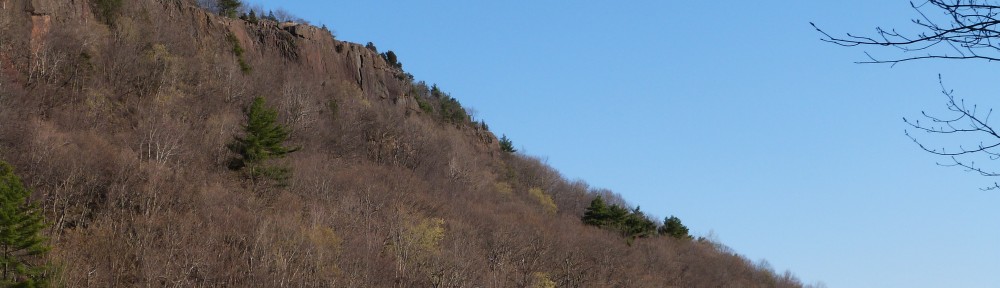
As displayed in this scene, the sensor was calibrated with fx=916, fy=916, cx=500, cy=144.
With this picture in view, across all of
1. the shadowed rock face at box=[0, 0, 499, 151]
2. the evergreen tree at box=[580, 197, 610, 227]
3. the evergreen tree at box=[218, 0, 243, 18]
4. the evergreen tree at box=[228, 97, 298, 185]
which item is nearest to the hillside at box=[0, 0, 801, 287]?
the shadowed rock face at box=[0, 0, 499, 151]

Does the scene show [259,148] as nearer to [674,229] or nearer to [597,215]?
[597,215]

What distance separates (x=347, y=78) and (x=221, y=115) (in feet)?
77.9

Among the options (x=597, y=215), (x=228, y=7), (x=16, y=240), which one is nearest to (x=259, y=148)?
(x=16, y=240)

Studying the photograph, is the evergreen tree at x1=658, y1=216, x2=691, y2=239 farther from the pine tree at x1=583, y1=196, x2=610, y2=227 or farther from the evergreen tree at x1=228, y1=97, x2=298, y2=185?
the evergreen tree at x1=228, y1=97, x2=298, y2=185

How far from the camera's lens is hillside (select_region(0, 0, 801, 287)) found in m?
42.1

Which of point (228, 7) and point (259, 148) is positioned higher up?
point (228, 7)

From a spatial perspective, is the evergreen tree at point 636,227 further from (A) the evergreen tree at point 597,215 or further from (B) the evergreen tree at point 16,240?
(B) the evergreen tree at point 16,240

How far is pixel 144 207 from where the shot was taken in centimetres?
4472

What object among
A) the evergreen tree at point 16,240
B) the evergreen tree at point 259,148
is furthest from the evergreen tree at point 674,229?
the evergreen tree at point 16,240

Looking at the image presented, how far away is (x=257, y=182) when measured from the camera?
52.8 meters

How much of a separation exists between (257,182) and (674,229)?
47.9 m

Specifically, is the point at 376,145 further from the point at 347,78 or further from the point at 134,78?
the point at 134,78

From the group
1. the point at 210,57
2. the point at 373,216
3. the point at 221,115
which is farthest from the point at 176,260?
the point at 210,57

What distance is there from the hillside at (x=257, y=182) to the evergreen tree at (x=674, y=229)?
214 centimetres
